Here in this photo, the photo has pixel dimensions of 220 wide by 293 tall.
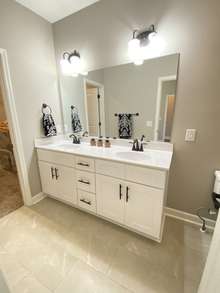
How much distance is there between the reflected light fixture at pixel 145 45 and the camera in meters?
1.46

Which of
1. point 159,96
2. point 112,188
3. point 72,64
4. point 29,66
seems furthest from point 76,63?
point 112,188

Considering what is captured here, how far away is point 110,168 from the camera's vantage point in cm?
147

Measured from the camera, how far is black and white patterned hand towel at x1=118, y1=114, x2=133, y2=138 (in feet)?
6.07

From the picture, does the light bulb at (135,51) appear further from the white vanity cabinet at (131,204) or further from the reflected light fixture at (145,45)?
the white vanity cabinet at (131,204)

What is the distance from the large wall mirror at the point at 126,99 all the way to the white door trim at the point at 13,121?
2.51 feet

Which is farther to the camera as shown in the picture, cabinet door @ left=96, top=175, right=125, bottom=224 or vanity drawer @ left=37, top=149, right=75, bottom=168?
vanity drawer @ left=37, top=149, right=75, bottom=168

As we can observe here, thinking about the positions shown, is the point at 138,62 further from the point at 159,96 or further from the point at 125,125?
the point at 125,125

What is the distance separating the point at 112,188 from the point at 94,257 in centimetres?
65

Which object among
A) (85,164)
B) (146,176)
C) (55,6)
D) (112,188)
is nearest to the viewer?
(146,176)

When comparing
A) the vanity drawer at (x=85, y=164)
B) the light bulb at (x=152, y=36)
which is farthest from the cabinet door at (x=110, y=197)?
the light bulb at (x=152, y=36)

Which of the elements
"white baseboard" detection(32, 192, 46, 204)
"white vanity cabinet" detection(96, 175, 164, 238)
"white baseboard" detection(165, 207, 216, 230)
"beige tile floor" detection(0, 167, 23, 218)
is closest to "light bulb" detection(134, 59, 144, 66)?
"white vanity cabinet" detection(96, 175, 164, 238)

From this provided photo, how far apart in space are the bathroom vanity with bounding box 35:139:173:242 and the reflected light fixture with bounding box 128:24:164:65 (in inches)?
39.8

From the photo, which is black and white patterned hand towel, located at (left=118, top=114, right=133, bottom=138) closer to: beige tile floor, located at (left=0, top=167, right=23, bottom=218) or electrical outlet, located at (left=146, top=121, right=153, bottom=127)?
electrical outlet, located at (left=146, top=121, right=153, bottom=127)

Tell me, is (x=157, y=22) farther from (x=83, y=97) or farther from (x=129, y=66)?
(x=83, y=97)
